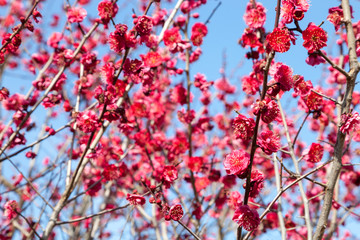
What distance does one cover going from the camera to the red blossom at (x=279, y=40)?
175cm

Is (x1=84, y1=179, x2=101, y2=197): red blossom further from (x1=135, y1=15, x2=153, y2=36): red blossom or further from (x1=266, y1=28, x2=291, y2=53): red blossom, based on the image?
(x1=266, y1=28, x2=291, y2=53): red blossom

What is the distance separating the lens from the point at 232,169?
5.49 feet

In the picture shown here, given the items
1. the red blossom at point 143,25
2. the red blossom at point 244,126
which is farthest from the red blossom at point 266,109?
the red blossom at point 143,25

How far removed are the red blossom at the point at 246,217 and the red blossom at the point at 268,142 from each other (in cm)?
30

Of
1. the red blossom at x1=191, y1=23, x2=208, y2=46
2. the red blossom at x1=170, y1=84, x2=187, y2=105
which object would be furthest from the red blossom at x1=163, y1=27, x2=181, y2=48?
the red blossom at x1=170, y1=84, x2=187, y2=105

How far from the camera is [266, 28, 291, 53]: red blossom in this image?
A: 175cm

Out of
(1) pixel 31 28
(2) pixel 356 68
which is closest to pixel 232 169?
(2) pixel 356 68

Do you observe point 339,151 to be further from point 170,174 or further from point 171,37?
point 171,37

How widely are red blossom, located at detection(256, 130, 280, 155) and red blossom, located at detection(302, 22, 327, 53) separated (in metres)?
0.64

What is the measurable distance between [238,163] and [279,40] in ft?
2.17

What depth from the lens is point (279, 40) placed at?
1.77 metres

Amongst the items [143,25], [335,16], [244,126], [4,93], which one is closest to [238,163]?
[244,126]

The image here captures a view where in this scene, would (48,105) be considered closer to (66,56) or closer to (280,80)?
(66,56)

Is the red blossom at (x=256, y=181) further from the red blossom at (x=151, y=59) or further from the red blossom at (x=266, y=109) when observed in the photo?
the red blossom at (x=151, y=59)
